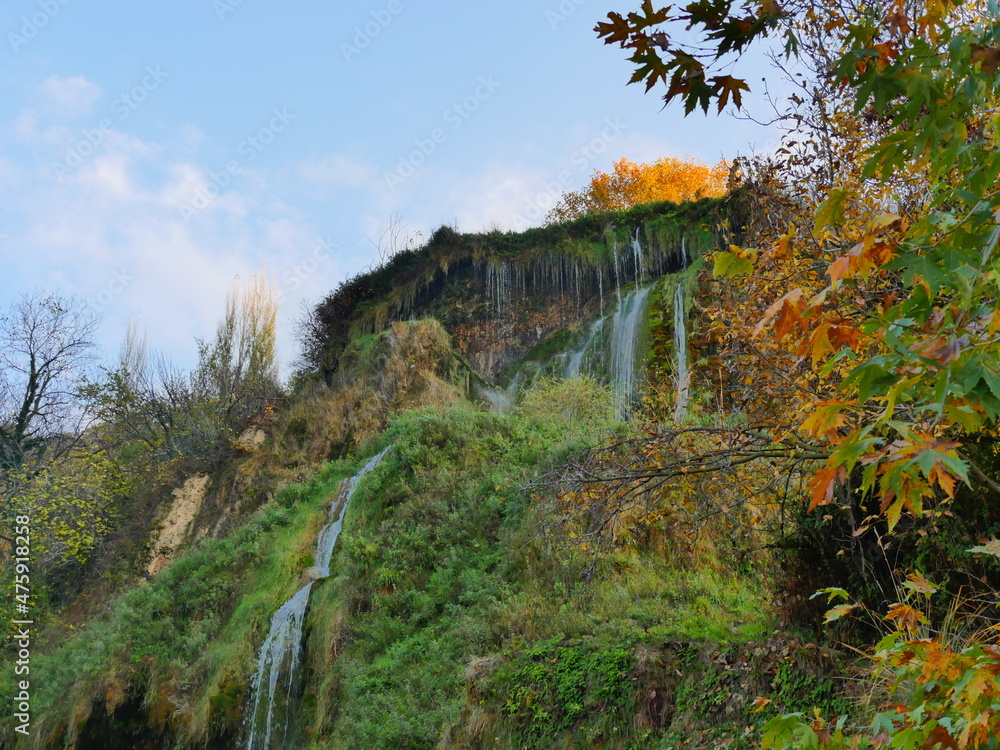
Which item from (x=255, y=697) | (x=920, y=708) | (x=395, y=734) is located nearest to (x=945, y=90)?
(x=920, y=708)

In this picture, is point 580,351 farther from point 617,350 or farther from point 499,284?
point 499,284

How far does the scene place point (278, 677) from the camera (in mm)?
9492

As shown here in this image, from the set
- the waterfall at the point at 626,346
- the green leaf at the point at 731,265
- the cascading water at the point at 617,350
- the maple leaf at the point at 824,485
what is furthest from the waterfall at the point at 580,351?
the maple leaf at the point at 824,485

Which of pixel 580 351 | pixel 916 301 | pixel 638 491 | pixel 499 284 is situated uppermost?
pixel 499 284

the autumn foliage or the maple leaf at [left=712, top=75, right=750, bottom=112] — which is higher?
the autumn foliage

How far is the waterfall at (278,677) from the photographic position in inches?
353

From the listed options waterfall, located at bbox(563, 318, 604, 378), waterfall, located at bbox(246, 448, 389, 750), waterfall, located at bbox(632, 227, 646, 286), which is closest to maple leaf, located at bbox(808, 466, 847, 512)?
waterfall, located at bbox(246, 448, 389, 750)

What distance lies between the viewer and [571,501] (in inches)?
211

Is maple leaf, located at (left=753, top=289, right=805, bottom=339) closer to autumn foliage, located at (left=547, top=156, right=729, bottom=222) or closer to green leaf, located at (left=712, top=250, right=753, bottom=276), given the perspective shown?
green leaf, located at (left=712, top=250, right=753, bottom=276)

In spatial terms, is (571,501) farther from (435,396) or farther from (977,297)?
(435,396)

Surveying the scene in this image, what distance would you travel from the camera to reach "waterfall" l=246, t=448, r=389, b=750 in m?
8.97

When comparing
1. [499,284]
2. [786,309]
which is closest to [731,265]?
[786,309]

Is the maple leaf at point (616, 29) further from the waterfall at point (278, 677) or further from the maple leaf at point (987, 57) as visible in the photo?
the waterfall at point (278, 677)

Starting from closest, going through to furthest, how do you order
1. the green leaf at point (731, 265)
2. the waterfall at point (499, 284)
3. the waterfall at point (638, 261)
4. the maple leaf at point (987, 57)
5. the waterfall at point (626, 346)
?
the maple leaf at point (987, 57) < the green leaf at point (731, 265) < the waterfall at point (626, 346) < the waterfall at point (638, 261) < the waterfall at point (499, 284)
